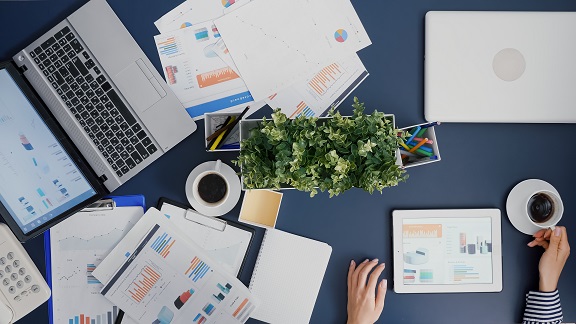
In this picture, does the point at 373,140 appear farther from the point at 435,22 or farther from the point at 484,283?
the point at 484,283

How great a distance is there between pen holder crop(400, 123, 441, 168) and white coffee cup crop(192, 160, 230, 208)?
1.36ft

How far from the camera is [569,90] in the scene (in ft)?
4.05

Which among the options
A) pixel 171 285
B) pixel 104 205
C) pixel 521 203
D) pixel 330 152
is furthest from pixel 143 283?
pixel 521 203

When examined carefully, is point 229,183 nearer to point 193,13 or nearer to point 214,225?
point 214,225

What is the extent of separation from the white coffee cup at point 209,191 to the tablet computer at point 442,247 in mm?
410

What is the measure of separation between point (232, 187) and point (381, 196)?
360mm

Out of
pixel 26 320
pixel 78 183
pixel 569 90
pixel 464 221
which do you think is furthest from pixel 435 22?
pixel 26 320

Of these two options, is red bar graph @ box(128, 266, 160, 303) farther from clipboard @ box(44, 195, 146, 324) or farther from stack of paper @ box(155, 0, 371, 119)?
stack of paper @ box(155, 0, 371, 119)

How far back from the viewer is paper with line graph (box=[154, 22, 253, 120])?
1.25 meters

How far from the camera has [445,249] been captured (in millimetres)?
1261

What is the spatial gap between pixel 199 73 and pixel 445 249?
0.73m

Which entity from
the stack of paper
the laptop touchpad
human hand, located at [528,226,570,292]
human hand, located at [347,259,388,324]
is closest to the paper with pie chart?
the stack of paper

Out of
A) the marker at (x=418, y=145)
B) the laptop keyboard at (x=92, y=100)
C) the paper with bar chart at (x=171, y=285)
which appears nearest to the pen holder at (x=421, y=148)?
the marker at (x=418, y=145)

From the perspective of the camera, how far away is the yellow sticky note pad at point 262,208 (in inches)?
48.8
